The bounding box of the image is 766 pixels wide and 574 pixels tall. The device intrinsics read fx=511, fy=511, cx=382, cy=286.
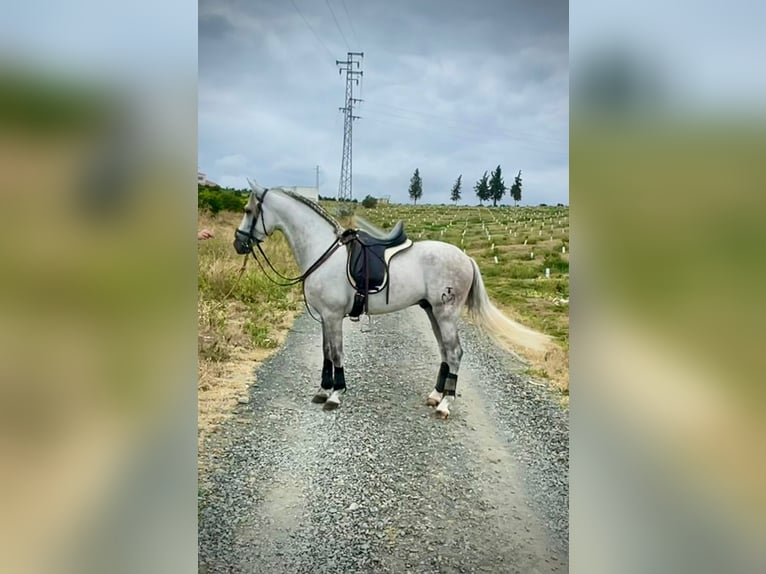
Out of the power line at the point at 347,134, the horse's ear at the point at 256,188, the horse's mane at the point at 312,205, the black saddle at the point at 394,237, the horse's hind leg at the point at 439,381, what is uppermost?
the power line at the point at 347,134

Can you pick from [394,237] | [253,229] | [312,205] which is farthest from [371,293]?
[253,229]

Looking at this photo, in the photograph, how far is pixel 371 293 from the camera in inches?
99.5

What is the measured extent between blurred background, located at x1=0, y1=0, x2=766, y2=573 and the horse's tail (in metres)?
0.31

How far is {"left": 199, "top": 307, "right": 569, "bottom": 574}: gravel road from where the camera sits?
2.24m

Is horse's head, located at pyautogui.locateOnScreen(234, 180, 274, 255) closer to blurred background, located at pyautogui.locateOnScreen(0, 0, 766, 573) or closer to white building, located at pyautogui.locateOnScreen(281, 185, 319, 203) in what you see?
white building, located at pyautogui.locateOnScreen(281, 185, 319, 203)

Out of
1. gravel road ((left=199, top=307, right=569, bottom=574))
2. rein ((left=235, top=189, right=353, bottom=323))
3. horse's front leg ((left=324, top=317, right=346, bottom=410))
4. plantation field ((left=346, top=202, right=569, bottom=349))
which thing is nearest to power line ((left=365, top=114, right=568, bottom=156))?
plantation field ((left=346, top=202, right=569, bottom=349))

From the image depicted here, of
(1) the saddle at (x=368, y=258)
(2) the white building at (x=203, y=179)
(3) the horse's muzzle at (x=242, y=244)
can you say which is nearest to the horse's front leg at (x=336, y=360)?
(1) the saddle at (x=368, y=258)
